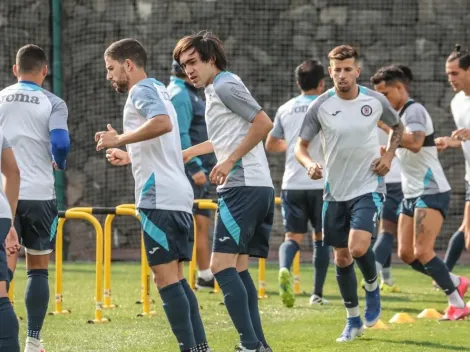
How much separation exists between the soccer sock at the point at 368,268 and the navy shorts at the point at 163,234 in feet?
6.31

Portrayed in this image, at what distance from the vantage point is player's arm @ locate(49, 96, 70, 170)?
747cm

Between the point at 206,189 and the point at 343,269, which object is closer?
the point at 343,269

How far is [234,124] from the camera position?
7.12m

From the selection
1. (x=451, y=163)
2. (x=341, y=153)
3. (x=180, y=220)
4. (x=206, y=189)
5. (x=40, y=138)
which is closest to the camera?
(x=180, y=220)

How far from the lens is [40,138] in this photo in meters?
7.62

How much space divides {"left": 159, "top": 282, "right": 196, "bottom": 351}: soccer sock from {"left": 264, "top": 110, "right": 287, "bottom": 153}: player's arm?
372 centimetres

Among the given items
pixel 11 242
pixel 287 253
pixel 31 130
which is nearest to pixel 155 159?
pixel 11 242

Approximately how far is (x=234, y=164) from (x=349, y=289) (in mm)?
1765

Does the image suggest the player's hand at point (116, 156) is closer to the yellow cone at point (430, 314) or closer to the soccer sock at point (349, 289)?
the soccer sock at point (349, 289)

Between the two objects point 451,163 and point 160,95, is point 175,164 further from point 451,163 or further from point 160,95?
point 451,163

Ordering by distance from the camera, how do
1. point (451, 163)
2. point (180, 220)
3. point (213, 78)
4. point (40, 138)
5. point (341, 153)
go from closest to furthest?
point (180, 220)
point (213, 78)
point (40, 138)
point (341, 153)
point (451, 163)

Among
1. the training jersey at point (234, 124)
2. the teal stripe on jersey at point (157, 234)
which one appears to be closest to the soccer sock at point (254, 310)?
the training jersey at point (234, 124)


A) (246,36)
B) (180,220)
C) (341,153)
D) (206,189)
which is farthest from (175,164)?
(246,36)

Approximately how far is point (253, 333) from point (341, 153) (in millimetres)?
1777
